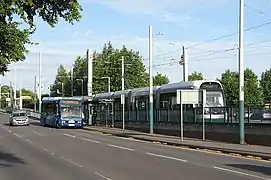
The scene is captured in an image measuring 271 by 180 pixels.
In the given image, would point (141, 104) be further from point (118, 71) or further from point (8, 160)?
point (118, 71)

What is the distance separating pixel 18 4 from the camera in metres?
14.2

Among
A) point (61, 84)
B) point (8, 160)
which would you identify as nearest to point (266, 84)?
point (61, 84)

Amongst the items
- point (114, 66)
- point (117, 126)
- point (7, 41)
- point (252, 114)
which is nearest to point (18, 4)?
point (7, 41)

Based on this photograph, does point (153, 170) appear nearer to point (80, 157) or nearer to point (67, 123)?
point (80, 157)

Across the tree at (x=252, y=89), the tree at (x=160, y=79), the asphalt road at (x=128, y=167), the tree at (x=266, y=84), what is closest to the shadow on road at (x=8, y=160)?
the asphalt road at (x=128, y=167)

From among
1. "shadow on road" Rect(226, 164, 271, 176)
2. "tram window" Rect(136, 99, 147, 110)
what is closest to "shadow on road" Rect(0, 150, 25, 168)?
"shadow on road" Rect(226, 164, 271, 176)

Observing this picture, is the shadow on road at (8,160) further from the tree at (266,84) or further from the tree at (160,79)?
the tree at (160,79)

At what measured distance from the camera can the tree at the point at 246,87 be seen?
10356 cm

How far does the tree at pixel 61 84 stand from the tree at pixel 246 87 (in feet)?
130

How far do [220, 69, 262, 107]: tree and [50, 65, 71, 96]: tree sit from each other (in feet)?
130

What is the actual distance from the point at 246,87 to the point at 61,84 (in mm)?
51222

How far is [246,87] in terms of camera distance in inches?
4267

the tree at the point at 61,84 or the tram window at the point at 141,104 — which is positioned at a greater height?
the tree at the point at 61,84

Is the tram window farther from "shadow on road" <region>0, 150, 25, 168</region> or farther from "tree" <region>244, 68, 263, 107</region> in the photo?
"tree" <region>244, 68, 263, 107</region>
